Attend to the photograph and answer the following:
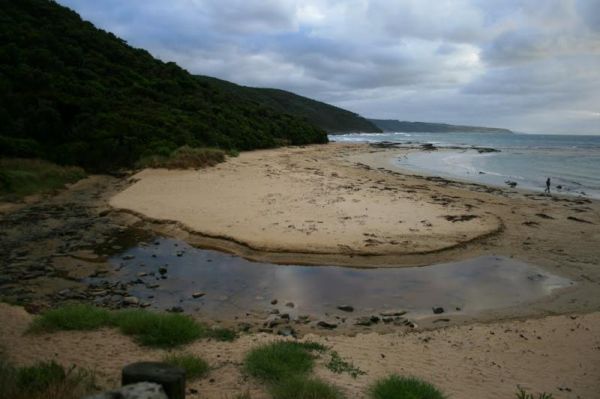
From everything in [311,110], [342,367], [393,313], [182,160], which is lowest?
[393,313]

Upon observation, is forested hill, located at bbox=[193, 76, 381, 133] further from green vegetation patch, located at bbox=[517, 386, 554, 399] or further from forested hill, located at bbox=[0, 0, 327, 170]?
green vegetation patch, located at bbox=[517, 386, 554, 399]

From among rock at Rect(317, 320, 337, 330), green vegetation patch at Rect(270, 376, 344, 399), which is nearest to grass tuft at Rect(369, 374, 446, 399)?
green vegetation patch at Rect(270, 376, 344, 399)

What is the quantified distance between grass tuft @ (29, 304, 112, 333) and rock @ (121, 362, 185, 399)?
119 inches

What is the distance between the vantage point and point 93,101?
2789 centimetres

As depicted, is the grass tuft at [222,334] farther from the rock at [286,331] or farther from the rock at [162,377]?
the rock at [162,377]

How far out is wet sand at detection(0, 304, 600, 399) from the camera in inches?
209

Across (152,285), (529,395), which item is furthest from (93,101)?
(529,395)

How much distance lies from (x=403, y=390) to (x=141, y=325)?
378cm

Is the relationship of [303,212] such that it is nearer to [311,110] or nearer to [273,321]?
[273,321]

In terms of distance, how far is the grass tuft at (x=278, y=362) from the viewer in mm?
5344

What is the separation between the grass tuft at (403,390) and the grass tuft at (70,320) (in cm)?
419

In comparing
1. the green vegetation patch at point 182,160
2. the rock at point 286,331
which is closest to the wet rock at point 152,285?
the rock at point 286,331

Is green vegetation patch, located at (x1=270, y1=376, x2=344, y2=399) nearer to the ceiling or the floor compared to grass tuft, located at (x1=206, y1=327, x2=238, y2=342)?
nearer to the ceiling

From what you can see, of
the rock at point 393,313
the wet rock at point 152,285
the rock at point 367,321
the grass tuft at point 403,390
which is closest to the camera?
the grass tuft at point 403,390
